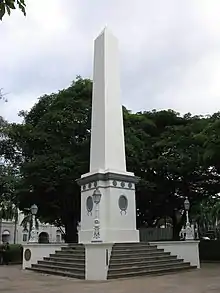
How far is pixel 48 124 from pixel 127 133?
483 cm

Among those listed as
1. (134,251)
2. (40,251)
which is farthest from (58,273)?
(40,251)

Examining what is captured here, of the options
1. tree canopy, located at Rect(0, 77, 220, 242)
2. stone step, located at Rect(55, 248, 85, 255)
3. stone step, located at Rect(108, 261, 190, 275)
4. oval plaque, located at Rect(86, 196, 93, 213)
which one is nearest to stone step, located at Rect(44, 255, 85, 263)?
stone step, located at Rect(55, 248, 85, 255)

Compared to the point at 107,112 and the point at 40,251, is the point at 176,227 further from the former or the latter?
the point at 107,112

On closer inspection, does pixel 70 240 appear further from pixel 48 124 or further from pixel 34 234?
pixel 48 124

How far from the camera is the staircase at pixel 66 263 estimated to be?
1422 cm

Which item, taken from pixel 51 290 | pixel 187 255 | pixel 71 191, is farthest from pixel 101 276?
pixel 71 191

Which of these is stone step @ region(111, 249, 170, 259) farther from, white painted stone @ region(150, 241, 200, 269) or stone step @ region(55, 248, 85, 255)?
stone step @ region(55, 248, 85, 255)

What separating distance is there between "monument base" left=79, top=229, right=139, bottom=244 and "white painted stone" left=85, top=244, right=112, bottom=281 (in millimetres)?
2689

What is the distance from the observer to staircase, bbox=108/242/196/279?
13.7 metres

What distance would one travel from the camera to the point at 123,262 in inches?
560

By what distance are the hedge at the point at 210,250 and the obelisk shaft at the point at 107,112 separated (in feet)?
33.2

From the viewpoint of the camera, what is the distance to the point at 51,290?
1027 centimetres

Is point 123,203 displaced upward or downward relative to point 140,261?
upward

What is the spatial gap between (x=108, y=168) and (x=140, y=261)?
449 centimetres
